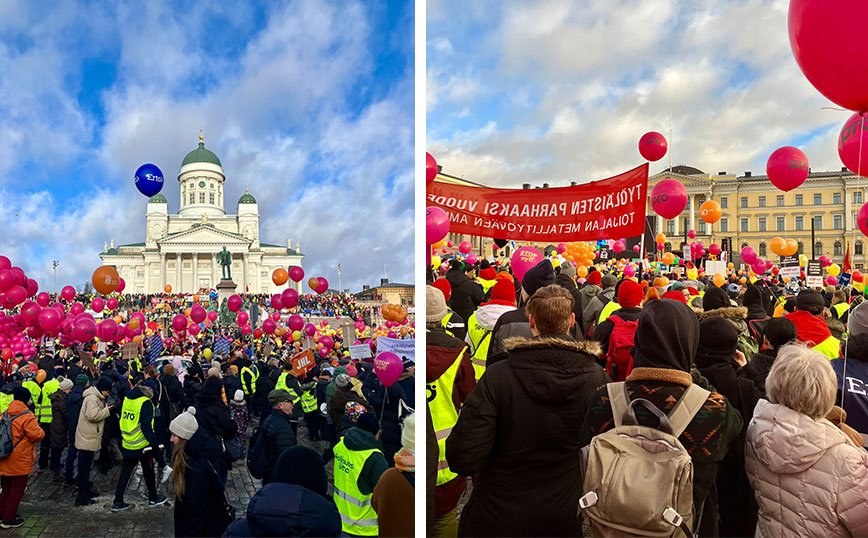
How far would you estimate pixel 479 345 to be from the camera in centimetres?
430

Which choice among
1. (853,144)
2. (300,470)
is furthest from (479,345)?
(853,144)

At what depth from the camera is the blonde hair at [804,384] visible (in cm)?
233

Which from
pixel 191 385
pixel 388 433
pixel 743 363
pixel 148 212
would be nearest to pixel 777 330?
pixel 743 363

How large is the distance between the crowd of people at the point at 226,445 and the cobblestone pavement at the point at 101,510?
104 millimetres

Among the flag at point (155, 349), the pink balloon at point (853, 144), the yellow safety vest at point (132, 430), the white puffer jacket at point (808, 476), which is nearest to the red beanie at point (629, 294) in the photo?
the pink balloon at point (853, 144)

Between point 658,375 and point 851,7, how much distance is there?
81.7 inches

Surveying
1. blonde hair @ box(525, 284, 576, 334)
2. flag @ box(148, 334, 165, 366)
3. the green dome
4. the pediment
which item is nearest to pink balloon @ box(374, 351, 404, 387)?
blonde hair @ box(525, 284, 576, 334)

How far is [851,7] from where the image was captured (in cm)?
300

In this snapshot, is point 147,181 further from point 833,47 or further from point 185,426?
point 833,47

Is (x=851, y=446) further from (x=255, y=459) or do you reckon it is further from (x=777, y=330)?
(x=255, y=459)

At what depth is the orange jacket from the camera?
18.4ft

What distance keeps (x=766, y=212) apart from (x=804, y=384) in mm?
79883

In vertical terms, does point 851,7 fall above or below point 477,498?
above

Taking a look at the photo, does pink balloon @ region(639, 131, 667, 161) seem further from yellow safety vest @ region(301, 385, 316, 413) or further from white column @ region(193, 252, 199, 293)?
white column @ region(193, 252, 199, 293)
